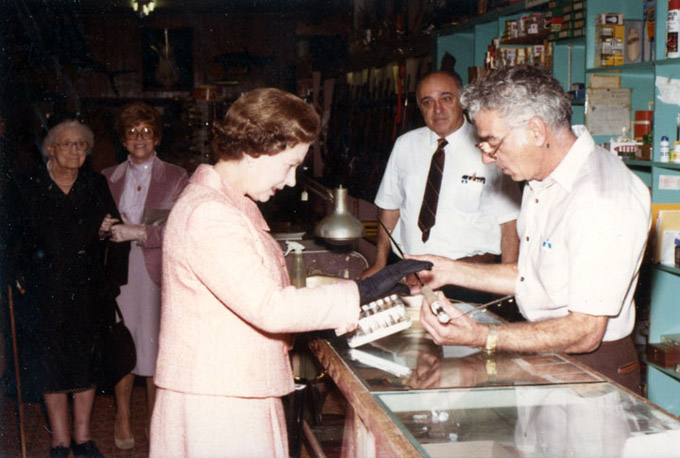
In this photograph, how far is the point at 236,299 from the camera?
1.91 metres

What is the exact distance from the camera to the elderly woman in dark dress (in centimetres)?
385

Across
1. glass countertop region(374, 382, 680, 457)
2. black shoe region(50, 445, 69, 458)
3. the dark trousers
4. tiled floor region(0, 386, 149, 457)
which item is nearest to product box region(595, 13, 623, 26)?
the dark trousers

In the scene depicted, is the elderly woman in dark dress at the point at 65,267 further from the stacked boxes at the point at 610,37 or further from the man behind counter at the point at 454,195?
the stacked boxes at the point at 610,37

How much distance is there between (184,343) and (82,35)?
9.45m

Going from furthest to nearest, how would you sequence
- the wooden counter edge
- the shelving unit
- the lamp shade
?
the shelving unit < the lamp shade < the wooden counter edge

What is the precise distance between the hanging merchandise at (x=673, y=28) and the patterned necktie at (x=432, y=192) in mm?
1281

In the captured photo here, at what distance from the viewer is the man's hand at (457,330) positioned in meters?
2.26

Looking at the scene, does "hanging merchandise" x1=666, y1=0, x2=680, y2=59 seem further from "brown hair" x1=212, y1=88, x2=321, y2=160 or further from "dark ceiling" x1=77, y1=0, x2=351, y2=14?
"dark ceiling" x1=77, y1=0, x2=351, y2=14

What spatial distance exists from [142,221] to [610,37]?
2781 mm

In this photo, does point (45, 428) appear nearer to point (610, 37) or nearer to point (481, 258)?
point (481, 258)

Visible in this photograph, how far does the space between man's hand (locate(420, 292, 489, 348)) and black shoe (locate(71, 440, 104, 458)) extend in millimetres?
2506

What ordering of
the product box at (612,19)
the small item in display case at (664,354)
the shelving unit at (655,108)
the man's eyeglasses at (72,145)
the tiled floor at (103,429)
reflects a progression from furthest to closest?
the tiled floor at (103,429), the man's eyeglasses at (72,145), the product box at (612,19), the small item in display case at (664,354), the shelving unit at (655,108)

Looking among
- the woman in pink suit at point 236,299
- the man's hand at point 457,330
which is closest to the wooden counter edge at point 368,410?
the woman in pink suit at point 236,299

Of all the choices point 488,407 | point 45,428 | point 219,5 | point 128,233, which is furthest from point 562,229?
point 219,5
